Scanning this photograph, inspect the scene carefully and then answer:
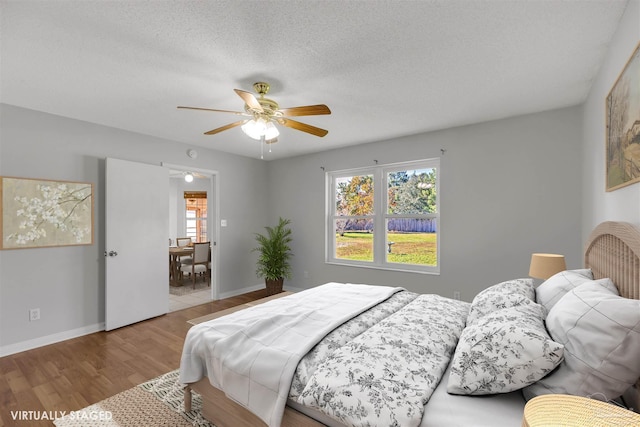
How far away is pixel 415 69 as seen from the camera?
88.2 inches

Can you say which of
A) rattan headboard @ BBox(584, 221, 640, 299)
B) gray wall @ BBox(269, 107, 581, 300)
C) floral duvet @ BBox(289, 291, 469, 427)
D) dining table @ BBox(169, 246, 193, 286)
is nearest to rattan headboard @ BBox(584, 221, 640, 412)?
rattan headboard @ BBox(584, 221, 640, 299)

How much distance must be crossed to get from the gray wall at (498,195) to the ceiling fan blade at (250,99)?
2.49 meters

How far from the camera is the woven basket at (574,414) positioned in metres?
0.77

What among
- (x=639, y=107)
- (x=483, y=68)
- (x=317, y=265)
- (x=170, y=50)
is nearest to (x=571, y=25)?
(x=483, y=68)

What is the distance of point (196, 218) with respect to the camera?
8.52 m

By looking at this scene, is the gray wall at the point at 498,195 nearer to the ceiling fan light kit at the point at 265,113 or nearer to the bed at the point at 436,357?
the bed at the point at 436,357

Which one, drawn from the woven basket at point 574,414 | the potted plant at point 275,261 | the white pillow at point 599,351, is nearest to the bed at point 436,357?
the white pillow at point 599,351

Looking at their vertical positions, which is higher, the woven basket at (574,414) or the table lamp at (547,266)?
the table lamp at (547,266)

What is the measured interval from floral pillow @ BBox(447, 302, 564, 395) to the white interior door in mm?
3861

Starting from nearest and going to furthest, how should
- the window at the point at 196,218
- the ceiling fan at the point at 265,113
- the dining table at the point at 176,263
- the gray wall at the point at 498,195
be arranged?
the ceiling fan at the point at 265,113
the gray wall at the point at 498,195
the dining table at the point at 176,263
the window at the point at 196,218

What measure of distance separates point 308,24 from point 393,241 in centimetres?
325

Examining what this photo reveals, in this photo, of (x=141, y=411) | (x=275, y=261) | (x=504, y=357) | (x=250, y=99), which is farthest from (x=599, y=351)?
(x=275, y=261)

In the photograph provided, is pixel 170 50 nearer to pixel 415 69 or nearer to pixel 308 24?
pixel 308 24

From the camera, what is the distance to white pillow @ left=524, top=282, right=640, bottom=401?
98cm
